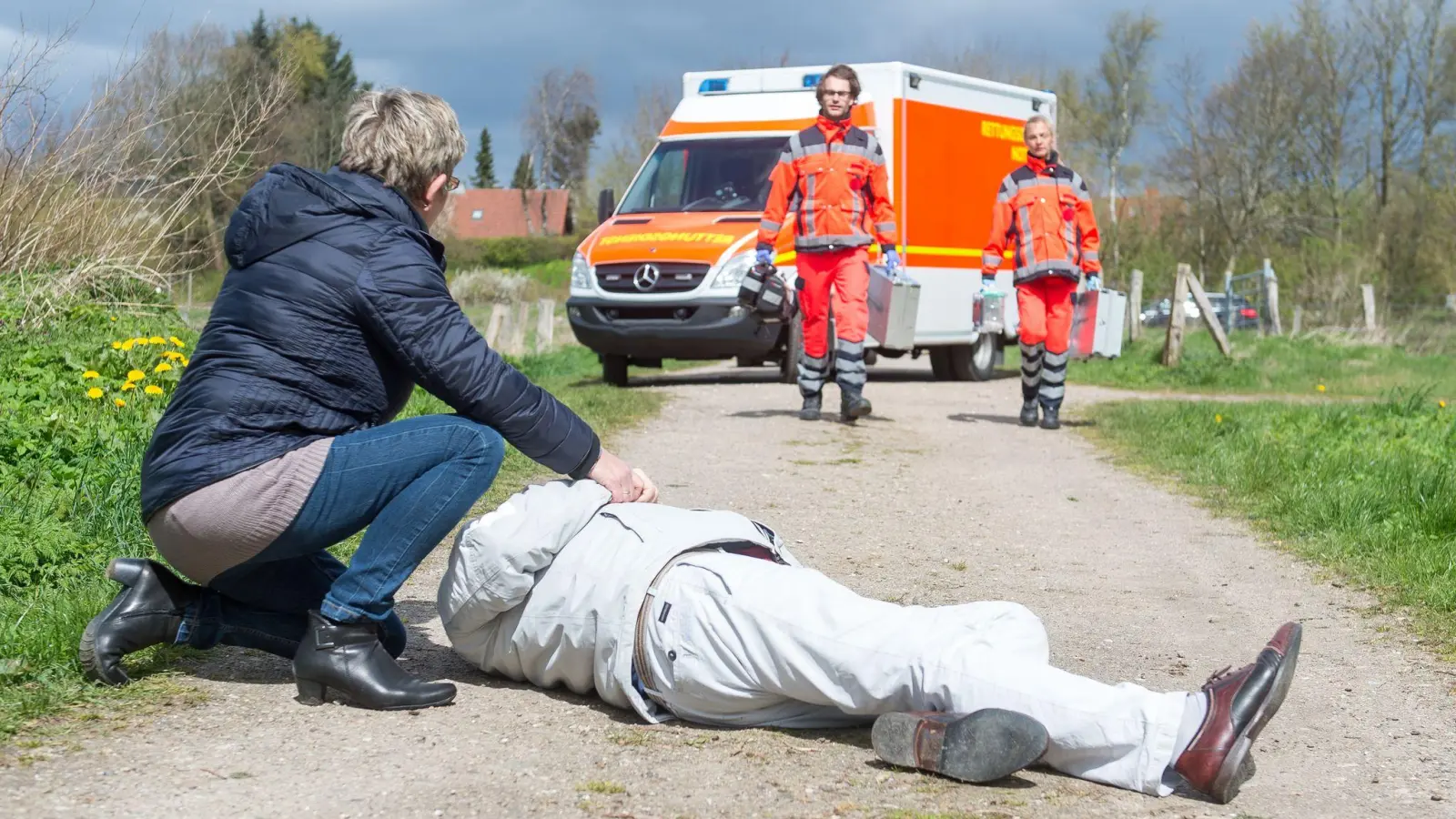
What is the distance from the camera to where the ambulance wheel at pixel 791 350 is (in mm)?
14158

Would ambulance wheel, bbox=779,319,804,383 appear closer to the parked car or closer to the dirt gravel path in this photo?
the dirt gravel path

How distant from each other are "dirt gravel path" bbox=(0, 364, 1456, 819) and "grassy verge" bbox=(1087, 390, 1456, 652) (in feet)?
0.69

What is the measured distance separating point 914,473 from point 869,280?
9.41 ft

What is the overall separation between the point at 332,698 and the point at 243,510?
532 mm

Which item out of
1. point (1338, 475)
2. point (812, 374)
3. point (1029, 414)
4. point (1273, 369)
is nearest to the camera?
point (1338, 475)

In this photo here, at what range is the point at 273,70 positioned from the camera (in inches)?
378

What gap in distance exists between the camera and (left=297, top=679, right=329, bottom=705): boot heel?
3607 millimetres

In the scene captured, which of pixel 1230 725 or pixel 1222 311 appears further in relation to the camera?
pixel 1222 311

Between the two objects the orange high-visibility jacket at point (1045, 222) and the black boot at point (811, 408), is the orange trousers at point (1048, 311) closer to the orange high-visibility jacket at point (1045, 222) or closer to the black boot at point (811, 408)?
the orange high-visibility jacket at point (1045, 222)

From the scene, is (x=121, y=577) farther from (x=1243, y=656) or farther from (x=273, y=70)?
(x=273, y=70)

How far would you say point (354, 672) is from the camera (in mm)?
3566

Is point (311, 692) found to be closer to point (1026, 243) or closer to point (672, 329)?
point (1026, 243)

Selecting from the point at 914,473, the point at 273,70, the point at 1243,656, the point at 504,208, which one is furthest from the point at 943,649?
the point at 504,208

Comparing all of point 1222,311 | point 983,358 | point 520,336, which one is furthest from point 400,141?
point 1222,311
